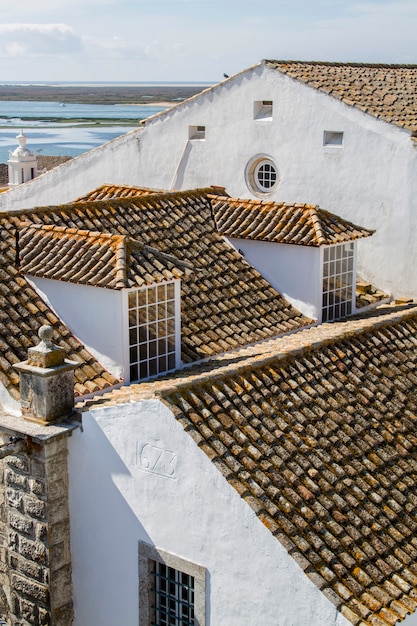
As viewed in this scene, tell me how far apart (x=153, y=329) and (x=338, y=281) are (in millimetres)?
4327

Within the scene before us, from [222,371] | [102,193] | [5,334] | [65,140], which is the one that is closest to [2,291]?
[5,334]

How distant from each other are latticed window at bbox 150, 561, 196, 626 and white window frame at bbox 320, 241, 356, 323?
21.1 feet

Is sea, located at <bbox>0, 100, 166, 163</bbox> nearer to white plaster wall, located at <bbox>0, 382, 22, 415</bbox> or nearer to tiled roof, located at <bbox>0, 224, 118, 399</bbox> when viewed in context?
tiled roof, located at <bbox>0, 224, 118, 399</bbox>

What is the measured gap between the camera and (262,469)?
943 cm

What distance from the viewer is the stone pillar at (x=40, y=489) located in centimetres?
1041

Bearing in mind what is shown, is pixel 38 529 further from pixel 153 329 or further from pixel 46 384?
pixel 153 329

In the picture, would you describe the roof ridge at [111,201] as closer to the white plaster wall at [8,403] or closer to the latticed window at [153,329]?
the latticed window at [153,329]

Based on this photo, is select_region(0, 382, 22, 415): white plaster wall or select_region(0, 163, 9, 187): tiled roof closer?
select_region(0, 382, 22, 415): white plaster wall

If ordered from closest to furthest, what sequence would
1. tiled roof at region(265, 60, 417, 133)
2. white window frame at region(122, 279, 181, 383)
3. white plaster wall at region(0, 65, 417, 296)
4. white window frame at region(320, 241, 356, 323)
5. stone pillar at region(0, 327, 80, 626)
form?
1. stone pillar at region(0, 327, 80, 626)
2. white window frame at region(122, 279, 181, 383)
3. white window frame at region(320, 241, 356, 323)
4. white plaster wall at region(0, 65, 417, 296)
5. tiled roof at region(265, 60, 417, 133)

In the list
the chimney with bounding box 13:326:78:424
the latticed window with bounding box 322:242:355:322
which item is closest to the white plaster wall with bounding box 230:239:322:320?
the latticed window with bounding box 322:242:355:322

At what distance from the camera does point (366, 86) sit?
61.6 ft

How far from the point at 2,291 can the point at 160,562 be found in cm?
450

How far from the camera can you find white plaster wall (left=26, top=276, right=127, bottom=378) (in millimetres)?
12102

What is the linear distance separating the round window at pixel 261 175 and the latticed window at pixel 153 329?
21.3 feet
